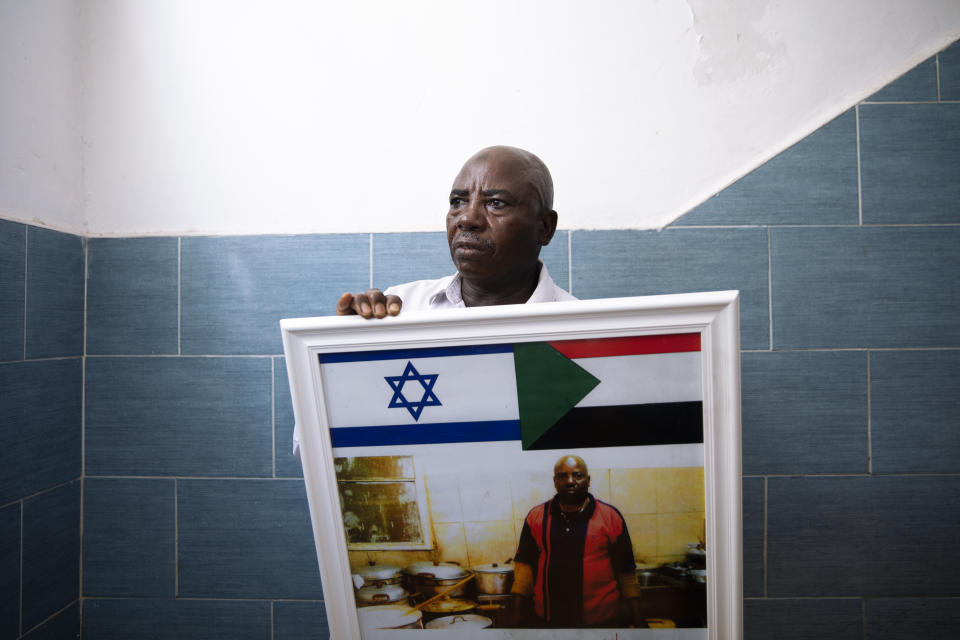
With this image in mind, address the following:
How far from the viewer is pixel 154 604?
1290mm

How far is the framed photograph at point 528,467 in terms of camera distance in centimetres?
58

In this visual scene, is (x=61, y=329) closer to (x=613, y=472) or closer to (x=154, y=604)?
(x=154, y=604)

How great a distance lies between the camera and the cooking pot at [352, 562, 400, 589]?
64 cm

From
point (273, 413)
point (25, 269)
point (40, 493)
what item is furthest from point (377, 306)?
point (40, 493)

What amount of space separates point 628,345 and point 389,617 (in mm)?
440

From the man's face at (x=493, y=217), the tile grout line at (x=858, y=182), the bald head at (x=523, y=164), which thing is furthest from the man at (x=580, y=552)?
the tile grout line at (x=858, y=182)

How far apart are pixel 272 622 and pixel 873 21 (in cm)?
199

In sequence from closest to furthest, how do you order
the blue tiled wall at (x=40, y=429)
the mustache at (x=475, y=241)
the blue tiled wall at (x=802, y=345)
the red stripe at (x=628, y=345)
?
the red stripe at (x=628, y=345) < the mustache at (x=475, y=241) < the blue tiled wall at (x=40, y=429) < the blue tiled wall at (x=802, y=345)

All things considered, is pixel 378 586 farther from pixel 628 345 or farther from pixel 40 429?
pixel 40 429

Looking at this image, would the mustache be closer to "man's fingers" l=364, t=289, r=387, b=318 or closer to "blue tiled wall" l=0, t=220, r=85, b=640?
"man's fingers" l=364, t=289, r=387, b=318

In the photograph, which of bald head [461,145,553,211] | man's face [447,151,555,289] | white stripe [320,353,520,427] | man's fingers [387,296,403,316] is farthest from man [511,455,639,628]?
bald head [461,145,553,211]

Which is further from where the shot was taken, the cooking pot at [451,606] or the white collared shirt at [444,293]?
the white collared shirt at [444,293]

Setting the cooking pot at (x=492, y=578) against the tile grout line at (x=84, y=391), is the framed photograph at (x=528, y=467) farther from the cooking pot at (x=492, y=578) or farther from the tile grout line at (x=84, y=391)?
the tile grout line at (x=84, y=391)

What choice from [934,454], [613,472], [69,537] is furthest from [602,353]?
[69,537]
